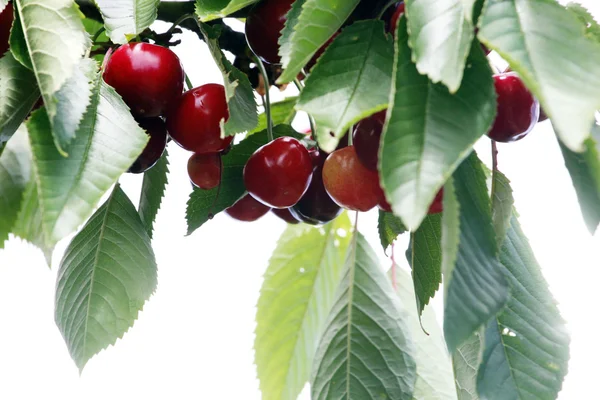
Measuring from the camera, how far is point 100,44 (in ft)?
2.02

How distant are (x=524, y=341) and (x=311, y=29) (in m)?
0.32

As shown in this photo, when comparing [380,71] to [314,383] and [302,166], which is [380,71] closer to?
[302,166]

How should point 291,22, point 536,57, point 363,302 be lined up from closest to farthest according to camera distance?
1. point 536,57
2. point 291,22
3. point 363,302

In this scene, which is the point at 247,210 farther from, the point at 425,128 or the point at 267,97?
the point at 425,128

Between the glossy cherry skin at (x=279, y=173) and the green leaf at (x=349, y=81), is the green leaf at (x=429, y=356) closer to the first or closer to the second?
the glossy cherry skin at (x=279, y=173)

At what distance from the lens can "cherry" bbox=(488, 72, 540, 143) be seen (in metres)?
0.53

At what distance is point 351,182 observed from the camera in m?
0.55

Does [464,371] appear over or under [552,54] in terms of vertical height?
under

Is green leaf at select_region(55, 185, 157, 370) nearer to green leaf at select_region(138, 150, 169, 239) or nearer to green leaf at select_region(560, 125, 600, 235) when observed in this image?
green leaf at select_region(138, 150, 169, 239)

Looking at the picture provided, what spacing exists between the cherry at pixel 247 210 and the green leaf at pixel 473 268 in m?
0.25

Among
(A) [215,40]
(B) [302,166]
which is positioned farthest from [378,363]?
(A) [215,40]

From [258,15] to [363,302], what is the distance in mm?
305

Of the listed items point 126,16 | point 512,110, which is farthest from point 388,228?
point 126,16

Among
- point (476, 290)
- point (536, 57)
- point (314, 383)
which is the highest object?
point (536, 57)
